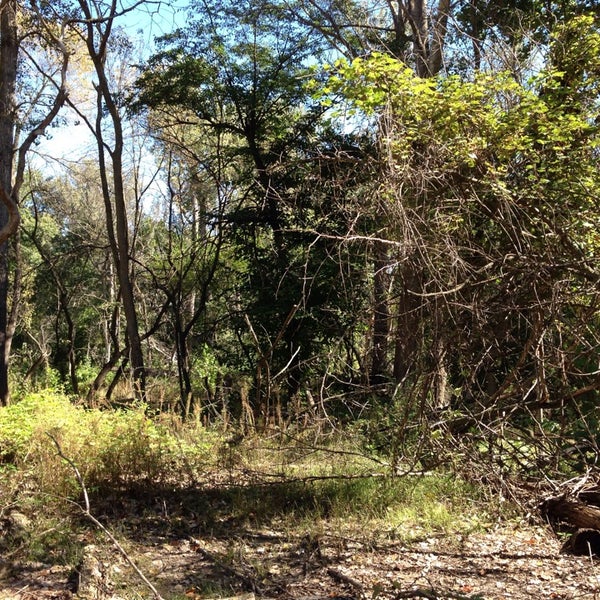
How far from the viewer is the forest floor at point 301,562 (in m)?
4.30

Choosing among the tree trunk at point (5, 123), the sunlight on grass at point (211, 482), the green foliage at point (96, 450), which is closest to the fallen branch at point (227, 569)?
the sunlight on grass at point (211, 482)

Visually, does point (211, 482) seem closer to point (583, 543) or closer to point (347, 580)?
point (347, 580)

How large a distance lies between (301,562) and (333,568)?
285 mm

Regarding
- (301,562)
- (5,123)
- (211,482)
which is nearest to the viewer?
(301,562)

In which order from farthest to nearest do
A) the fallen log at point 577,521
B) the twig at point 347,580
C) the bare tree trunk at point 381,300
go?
the bare tree trunk at point 381,300 < the fallen log at point 577,521 < the twig at point 347,580

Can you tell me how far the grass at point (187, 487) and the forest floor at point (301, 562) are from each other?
0.04 m

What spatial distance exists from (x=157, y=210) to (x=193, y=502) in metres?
18.9

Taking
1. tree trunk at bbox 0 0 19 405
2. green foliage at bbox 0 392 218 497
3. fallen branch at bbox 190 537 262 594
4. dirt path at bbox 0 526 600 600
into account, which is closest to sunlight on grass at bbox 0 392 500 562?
green foliage at bbox 0 392 218 497

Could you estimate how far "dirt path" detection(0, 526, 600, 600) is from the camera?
4.29 metres

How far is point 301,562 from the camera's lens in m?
4.84

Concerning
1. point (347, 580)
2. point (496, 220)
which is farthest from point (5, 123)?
point (347, 580)

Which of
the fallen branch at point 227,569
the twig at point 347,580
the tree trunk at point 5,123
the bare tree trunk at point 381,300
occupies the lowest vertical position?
the fallen branch at point 227,569

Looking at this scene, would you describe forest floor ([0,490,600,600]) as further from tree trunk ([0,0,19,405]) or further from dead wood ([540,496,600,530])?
tree trunk ([0,0,19,405])

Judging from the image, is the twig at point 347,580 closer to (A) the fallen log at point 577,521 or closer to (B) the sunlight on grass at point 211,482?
(B) the sunlight on grass at point 211,482
